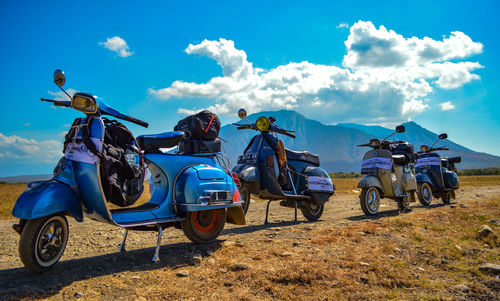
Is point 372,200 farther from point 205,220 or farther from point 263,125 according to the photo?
point 205,220

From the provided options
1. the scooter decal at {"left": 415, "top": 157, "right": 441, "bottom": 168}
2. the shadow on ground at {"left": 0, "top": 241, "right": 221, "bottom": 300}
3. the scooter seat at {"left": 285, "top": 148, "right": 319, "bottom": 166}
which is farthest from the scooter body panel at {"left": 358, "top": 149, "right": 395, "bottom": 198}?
the shadow on ground at {"left": 0, "top": 241, "right": 221, "bottom": 300}

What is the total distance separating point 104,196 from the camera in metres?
4.04

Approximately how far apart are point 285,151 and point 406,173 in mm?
4590

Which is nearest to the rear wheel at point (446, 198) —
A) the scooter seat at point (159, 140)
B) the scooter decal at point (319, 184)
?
the scooter decal at point (319, 184)

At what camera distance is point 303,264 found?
4.18 metres

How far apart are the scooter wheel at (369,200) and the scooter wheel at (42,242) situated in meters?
7.48

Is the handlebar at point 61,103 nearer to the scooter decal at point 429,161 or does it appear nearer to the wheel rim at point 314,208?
the wheel rim at point 314,208

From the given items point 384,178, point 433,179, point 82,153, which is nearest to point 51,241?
point 82,153

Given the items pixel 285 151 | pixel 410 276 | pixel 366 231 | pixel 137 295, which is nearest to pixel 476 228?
pixel 366 231

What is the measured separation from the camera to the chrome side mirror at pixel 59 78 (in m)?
4.09

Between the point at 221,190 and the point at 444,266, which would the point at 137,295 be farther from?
the point at 444,266

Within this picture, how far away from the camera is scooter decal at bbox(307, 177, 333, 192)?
8.57 metres

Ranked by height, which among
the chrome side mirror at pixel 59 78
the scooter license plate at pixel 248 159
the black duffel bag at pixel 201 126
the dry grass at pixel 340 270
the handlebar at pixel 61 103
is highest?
the chrome side mirror at pixel 59 78

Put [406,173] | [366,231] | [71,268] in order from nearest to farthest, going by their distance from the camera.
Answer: [71,268] → [366,231] → [406,173]
